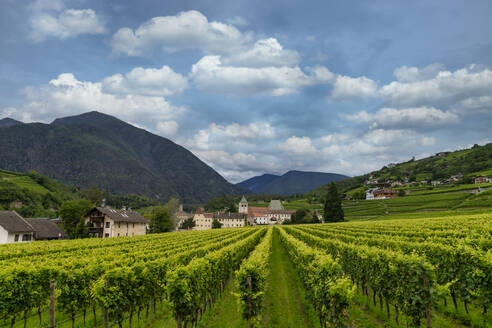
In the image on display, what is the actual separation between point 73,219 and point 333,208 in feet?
248

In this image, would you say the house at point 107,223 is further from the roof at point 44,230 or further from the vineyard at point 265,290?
the vineyard at point 265,290

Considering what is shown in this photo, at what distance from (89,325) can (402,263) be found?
1464 cm

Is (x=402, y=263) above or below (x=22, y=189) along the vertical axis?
below

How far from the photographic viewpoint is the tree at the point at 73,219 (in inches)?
2630

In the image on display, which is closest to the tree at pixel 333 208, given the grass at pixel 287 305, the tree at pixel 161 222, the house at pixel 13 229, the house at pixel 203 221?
the tree at pixel 161 222

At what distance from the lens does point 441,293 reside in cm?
842

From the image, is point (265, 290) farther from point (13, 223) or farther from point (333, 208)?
point (333, 208)

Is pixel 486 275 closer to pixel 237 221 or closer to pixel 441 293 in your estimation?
pixel 441 293

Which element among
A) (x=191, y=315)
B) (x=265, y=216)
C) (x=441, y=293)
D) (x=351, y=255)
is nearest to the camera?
(x=441, y=293)

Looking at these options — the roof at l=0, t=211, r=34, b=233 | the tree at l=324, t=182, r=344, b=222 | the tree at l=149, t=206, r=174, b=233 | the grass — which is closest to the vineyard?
the grass

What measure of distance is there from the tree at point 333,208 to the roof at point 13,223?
7888 cm

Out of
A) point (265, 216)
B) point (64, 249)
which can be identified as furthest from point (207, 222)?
point (64, 249)

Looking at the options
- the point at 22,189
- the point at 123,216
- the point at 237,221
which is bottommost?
the point at 237,221

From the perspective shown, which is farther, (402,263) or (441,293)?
(402,263)
